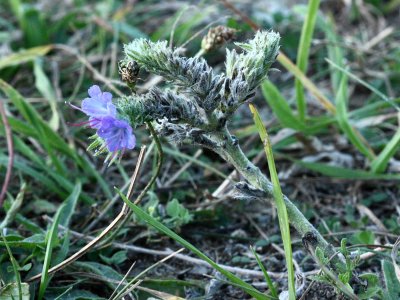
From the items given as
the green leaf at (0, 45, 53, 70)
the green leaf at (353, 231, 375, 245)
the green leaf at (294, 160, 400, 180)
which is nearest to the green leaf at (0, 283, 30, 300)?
the green leaf at (353, 231, 375, 245)

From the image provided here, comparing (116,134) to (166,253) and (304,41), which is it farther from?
(304,41)

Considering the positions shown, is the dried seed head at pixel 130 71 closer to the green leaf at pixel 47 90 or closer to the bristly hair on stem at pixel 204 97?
the bristly hair on stem at pixel 204 97

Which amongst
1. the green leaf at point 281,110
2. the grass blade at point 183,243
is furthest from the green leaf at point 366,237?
the green leaf at point 281,110

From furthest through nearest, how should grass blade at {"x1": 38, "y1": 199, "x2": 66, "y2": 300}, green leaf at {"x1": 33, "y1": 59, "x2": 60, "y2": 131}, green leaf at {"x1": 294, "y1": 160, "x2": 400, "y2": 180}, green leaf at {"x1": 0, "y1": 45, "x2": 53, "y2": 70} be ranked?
1. green leaf at {"x1": 0, "y1": 45, "x2": 53, "y2": 70}
2. green leaf at {"x1": 33, "y1": 59, "x2": 60, "y2": 131}
3. green leaf at {"x1": 294, "y1": 160, "x2": 400, "y2": 180}
4. grass blade at {"x1": 38, "y1": 199, "x2": 66, "y2": 300}

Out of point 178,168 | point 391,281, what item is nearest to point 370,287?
point 391,281

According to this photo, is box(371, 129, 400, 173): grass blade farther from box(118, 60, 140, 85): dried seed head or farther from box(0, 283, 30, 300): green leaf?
box(0, 283, 30, 300): green leaf

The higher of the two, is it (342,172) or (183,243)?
(183,243)
